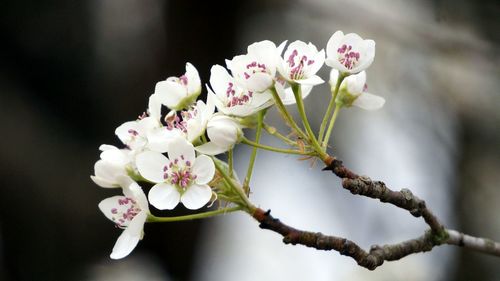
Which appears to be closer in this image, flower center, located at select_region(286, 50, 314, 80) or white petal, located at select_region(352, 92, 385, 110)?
flower center, located at select_region(286, 50, 314, 80)

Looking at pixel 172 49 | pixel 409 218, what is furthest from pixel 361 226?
pixel 172 49

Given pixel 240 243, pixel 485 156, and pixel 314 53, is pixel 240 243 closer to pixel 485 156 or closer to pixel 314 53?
pixel 485 156

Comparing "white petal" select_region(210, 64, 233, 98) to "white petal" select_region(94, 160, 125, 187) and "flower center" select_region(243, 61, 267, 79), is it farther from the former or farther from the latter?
"white petal" select_region(94, 160, 125, 187)

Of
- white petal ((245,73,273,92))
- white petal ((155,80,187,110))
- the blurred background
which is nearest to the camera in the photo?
white petal ((245,73,273,92))

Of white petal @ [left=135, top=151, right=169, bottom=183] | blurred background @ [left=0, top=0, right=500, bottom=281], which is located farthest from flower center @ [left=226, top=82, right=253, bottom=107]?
blurred background @ [left=0, top=0, right=500, bottom=281]

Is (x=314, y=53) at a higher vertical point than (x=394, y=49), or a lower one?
higher

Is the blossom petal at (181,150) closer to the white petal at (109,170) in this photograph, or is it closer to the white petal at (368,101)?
the white petal at (109,170)
